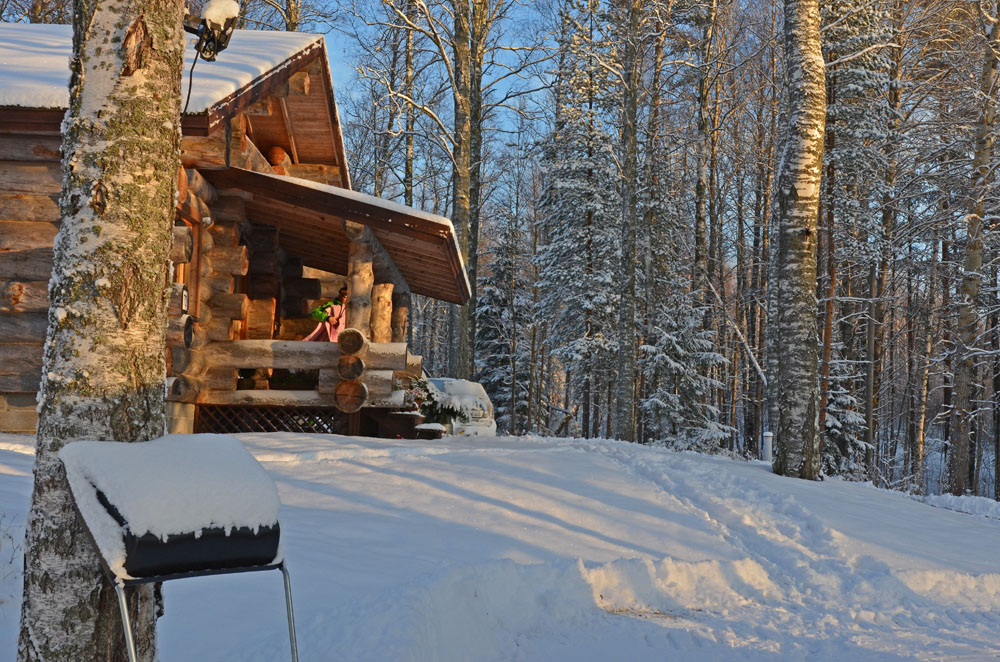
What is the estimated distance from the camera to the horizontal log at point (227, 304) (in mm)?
11047

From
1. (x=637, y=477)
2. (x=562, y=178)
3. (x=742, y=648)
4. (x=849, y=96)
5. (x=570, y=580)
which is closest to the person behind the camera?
(x=742, y=648)

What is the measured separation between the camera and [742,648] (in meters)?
4.87

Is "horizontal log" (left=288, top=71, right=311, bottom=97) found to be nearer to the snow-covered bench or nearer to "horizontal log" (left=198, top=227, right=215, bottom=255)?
"horizontal log" (left=198, top=227, right=215, bottom=255)

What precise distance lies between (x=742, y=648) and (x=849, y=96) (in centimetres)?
1795

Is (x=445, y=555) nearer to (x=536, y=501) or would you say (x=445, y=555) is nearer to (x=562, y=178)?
(x=536, y=501)

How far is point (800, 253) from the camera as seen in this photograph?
10734mm

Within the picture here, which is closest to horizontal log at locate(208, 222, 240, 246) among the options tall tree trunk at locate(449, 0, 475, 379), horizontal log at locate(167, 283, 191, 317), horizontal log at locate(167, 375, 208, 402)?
horizontal log at locate(167, 283, 191, 317)

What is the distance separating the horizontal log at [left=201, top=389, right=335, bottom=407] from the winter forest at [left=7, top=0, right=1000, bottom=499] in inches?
248

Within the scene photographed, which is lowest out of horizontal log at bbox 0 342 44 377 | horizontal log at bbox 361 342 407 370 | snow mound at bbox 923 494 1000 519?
snow mound at bbox 923 494 1000 519

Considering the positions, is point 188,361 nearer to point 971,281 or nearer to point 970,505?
point 970,505

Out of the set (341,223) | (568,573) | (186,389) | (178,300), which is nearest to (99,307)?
(568,573)

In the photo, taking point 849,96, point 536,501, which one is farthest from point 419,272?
point 849,96

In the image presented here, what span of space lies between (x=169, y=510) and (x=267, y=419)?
10.0m

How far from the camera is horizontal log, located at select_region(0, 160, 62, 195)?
915 cm
